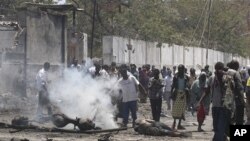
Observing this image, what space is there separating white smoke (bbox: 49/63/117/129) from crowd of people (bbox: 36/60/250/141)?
A: 308 mm

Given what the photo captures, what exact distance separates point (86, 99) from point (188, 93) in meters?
2.72

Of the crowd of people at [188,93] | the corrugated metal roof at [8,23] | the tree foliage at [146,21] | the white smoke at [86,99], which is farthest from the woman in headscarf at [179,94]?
the tree foliage at [146,21]

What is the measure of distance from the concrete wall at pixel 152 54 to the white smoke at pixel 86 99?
1023cm

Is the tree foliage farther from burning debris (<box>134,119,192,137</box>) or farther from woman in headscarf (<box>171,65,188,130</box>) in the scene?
burning debris (<box>134,119,192,137</box>)

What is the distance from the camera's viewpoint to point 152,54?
112 feet

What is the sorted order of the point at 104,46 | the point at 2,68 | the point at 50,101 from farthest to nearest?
the point at 104,46
the point at 2,68
the point at 50,101

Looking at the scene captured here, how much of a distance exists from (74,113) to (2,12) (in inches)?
525

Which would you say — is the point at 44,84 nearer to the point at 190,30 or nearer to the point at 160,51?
the point at 160,51

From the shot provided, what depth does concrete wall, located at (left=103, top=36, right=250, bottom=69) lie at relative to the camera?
1076 inches

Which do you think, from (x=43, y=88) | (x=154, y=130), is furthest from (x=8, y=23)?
(x=154, y=130)

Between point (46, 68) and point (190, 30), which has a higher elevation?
point (190, 30)

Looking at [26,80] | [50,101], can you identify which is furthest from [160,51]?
[50,101]

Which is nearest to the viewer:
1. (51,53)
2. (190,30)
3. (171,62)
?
(51,53)

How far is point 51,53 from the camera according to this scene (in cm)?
2383
